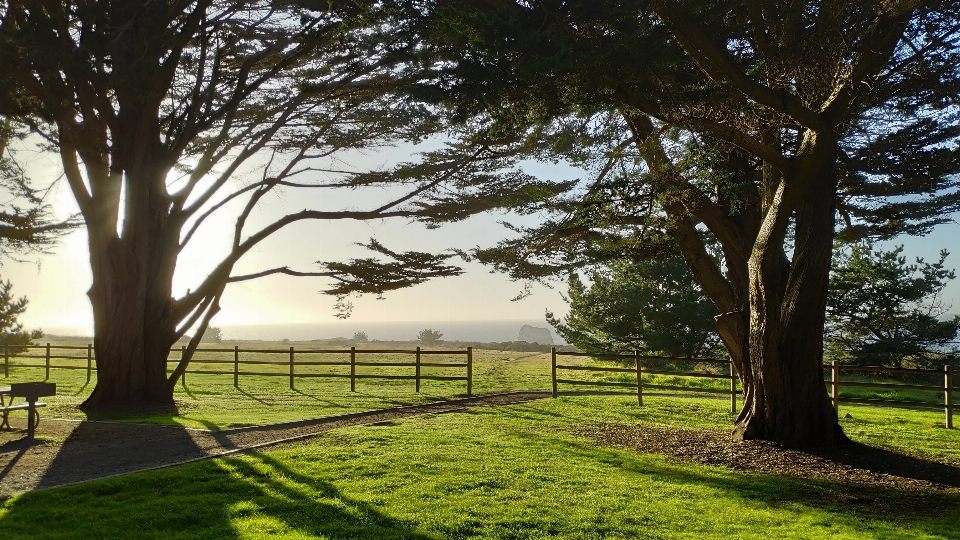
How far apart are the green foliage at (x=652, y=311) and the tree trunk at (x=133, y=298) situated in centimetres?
1331

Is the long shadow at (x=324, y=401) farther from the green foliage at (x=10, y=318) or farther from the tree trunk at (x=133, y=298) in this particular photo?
the green foliage at (x=10, y=318)

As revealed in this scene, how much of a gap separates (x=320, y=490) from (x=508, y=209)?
25.7 feet

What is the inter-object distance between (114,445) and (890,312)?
72.0ft

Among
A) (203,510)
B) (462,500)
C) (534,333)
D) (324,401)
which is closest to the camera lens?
(203,510)

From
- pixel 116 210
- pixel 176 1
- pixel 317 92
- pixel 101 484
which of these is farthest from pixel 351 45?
pixel 101 484

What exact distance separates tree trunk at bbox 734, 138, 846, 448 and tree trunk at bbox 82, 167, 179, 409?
34.3 feet

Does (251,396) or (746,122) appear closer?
(746,122)

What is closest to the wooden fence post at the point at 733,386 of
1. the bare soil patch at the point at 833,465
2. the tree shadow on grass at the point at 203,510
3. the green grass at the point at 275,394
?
the bare soil patch at the point at 833,465

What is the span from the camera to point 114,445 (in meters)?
8.45

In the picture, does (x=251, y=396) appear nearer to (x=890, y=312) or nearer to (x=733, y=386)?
(x=733, y=386)

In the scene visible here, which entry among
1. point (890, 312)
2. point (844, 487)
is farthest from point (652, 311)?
point (844, 487)

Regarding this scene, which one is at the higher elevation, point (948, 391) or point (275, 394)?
point (948, 391)

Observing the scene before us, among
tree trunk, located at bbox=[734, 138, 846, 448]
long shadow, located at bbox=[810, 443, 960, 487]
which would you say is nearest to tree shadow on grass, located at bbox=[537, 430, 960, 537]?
long shadow, located at bbox=[810, 443, 960, 487]

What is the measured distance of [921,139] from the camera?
9094 millimetres
